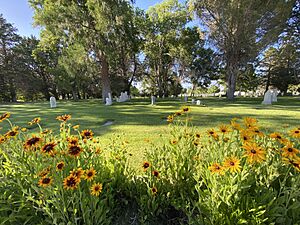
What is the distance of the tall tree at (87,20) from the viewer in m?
14.3

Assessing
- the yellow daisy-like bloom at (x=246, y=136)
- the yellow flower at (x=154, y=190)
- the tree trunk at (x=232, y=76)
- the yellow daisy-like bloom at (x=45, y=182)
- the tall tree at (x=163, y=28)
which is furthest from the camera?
the tall tree at (x=163, y=28)

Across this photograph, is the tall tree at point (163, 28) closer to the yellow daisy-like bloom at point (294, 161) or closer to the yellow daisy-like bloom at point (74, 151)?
the yellow daisy-like bloom at point (74, 151)

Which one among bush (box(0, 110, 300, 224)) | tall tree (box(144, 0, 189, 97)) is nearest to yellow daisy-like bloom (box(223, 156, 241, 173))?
bush (box(0, 110, 300, 224))

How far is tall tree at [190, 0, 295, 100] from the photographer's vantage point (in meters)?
16.0

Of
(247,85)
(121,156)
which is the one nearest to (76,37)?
(121,156)

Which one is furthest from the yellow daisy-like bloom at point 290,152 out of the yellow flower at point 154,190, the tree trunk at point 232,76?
the tree trunk at point 232,76

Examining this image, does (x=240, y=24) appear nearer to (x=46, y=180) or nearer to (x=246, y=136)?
(x=246, y=136)

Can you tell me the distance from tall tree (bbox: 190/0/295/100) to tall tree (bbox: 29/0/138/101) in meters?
9.10

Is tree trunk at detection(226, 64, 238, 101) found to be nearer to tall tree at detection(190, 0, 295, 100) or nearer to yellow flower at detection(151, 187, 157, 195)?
tall tree at detection(190, 0, 295, 100)

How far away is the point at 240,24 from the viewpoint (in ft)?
55.1

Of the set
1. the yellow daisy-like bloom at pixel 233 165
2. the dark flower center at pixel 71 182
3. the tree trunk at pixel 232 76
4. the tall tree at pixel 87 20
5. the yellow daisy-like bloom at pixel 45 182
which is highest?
the tall tree at pixel 87 20

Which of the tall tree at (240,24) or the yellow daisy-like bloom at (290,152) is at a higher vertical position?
the tall tree at (240,24)

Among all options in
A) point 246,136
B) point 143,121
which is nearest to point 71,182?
point 246,136

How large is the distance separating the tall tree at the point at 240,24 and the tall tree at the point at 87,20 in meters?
9.10
